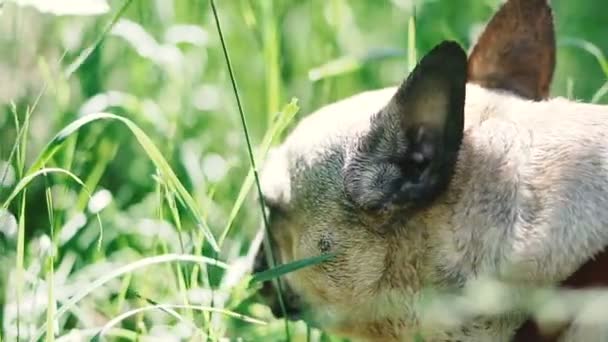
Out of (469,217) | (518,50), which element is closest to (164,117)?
(518,50)

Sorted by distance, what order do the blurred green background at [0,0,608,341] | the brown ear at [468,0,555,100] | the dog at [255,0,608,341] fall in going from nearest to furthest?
1. the dog at [255,0,608,341]
2. the blurred green background at [0,0,608,341]
3. the brown ear at [468,0,555,100]

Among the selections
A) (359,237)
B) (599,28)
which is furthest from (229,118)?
(599,28)

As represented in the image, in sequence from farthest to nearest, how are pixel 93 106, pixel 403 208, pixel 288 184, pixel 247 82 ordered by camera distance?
pixel 247 82
pixel 93 106
pixel 288 184
pixel 403 208

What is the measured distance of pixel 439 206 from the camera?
218 cm

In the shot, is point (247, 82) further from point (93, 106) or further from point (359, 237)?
point (359, 237)

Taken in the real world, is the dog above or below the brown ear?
below

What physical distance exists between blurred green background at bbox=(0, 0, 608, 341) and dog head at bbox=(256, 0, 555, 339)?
16 cm

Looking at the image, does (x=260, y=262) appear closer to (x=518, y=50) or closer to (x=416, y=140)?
(x=416, y=140)

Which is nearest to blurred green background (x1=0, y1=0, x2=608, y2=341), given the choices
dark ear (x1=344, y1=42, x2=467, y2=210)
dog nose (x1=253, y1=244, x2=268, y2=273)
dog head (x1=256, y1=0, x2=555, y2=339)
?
dog nose (x1=253, y1=244, x2=268, y2=273)

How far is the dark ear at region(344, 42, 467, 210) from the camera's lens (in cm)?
207

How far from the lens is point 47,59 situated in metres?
3.27

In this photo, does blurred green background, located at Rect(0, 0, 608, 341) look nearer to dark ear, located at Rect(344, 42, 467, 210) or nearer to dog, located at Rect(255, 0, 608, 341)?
dog, located at Rect(255, 0, 608, 341)

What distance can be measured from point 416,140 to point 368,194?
13cm

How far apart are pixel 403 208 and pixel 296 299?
14.8 inches
